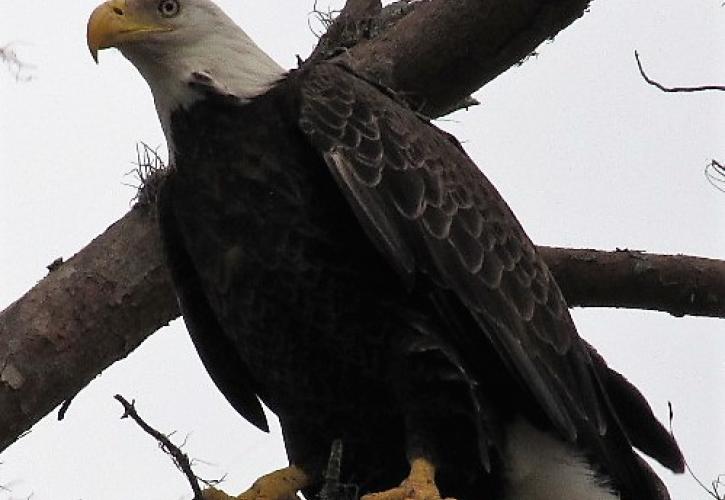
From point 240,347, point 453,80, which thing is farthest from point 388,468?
point 453,80

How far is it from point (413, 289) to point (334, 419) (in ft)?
1.73

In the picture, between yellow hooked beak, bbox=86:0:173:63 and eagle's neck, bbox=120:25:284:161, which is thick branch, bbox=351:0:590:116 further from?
yellow hooked beak, bbox=86:0:173:63

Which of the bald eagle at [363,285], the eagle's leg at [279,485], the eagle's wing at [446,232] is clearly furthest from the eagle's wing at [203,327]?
the eagle's wing at [446,232]

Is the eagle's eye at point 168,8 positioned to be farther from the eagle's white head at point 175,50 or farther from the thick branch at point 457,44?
the thick branch at point 457,44

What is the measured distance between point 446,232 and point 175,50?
109 centimetres

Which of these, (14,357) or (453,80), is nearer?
(14,357)

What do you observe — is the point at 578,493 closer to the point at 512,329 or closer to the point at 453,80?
the point at 512,329

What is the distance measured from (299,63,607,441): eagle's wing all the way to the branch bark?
0.72m

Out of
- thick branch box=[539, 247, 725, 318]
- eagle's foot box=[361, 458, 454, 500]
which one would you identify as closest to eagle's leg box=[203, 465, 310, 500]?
eagle's foot box=[361, 458, 454, 500]

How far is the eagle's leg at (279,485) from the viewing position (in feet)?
18.7

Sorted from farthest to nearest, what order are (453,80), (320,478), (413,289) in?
1. (453,80)
2. (320,478)
3. (413,289)

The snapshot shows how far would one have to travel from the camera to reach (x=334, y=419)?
5.58 meters

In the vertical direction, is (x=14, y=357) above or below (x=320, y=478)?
above

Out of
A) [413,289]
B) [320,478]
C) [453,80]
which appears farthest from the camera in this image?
[453,80]
